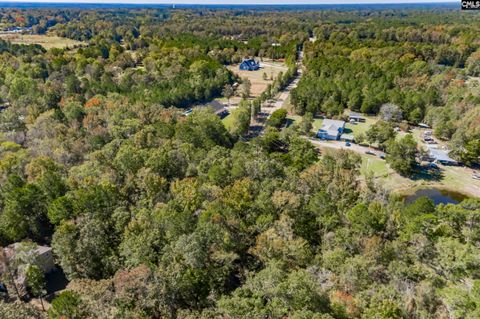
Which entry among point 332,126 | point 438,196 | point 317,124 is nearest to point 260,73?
point 317,124

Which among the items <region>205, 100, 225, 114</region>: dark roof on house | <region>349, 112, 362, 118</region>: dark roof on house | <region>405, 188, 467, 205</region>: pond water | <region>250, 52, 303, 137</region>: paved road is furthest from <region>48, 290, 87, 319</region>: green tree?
<region>349, 112, 362, 118</region>: dark roof on house

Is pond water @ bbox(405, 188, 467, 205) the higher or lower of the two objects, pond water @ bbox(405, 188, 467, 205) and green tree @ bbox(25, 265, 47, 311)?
the lower

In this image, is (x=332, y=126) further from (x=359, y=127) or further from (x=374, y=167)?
(x=374, y=167)

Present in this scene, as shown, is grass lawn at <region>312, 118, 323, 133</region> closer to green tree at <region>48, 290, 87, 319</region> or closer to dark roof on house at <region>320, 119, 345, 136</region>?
dark roof on house at <region>320, 119, 345, 136</region>

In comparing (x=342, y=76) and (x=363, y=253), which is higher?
(x=342, y=76)

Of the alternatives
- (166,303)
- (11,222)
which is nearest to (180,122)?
(11,222)

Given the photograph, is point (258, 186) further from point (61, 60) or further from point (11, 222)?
point (61, 60)
